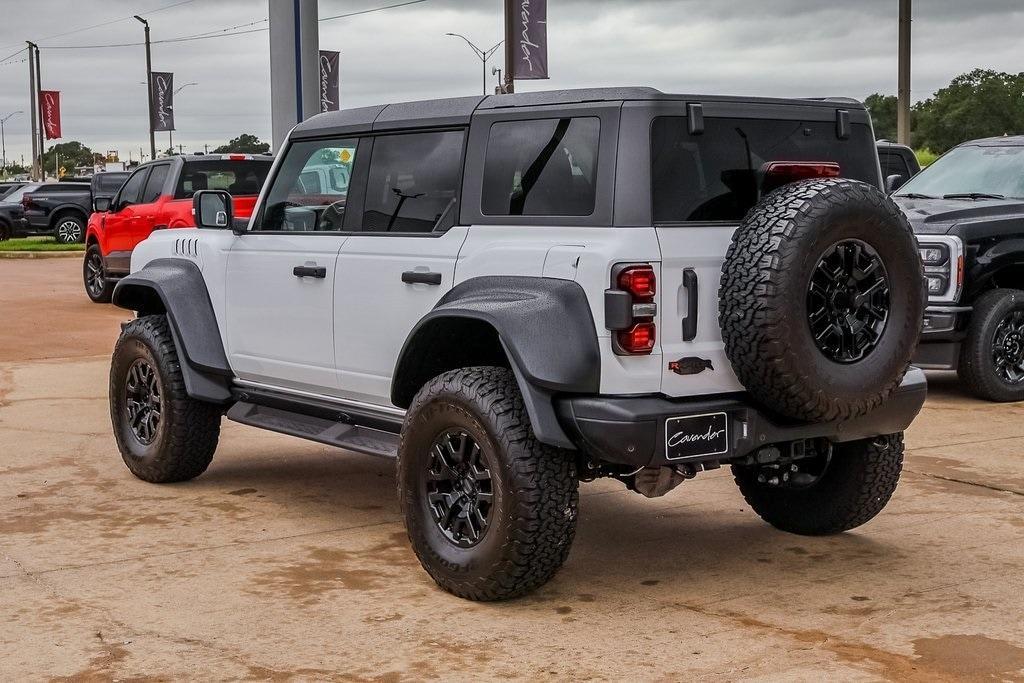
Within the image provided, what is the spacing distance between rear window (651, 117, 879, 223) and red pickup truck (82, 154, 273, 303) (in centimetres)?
975

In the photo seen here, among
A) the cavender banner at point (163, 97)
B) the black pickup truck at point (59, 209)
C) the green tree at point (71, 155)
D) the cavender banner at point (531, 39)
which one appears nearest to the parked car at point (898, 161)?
the cavender banner at point (531, 39)

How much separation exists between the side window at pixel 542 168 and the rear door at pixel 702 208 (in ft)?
0.89

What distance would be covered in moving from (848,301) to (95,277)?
1515cm

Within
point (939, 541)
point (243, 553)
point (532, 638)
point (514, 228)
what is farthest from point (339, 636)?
point (939, 541)

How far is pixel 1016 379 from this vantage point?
10.5 metres

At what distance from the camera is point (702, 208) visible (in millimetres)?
5082

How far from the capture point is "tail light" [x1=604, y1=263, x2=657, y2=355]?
4750mm

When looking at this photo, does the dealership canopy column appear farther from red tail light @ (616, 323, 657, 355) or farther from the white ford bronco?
red tail light @ (616, 323, 657, 355)

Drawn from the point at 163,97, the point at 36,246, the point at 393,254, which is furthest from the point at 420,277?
the point at 163,97

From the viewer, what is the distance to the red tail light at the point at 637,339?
4.79 meters

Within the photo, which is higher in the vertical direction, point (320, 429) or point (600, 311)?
point (600, 311)

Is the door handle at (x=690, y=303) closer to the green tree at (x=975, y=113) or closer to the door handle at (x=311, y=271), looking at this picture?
the door handle at (x=311, y=271)

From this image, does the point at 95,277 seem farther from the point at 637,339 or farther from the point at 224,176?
the point at 637,339

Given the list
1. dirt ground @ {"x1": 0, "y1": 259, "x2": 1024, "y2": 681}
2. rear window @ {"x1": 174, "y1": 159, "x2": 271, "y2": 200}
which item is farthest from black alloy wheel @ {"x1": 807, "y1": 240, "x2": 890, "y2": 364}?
rear window @ {"x1": 174, "y1": 159, "x2": 271, "y2": 200}
